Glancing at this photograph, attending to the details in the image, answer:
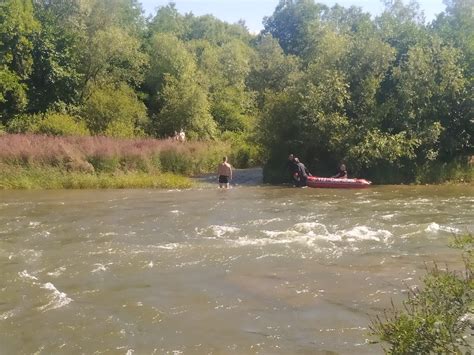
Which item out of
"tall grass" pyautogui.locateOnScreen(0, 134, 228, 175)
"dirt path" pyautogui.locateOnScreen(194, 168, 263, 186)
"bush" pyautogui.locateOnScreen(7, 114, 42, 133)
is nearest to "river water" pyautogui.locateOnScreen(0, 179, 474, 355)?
"tall grass" pyautogui.locateOnScreen(0, 134, 228, 175)

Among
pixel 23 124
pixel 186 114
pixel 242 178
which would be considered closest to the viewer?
pixel 242 178

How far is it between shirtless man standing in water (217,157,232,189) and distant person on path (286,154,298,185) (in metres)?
2.74

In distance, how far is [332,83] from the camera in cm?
2592

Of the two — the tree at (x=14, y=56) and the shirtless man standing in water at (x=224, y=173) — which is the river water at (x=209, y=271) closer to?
the shirtless man standing in water at (x=224, y=173)

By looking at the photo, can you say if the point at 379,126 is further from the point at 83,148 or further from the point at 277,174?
the point at 83,148

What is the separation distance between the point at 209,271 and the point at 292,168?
14.8 m

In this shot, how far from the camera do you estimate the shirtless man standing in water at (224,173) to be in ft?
76.5

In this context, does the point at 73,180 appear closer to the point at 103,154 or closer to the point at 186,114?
the point at 103,154

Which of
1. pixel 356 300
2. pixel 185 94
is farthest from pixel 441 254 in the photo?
pixel 185 94

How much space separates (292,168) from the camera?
24.7 m

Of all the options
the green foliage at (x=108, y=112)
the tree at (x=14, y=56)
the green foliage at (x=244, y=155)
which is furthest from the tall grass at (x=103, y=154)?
the tree at (x=14, y=56)

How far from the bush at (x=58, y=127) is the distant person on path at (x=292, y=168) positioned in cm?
1161

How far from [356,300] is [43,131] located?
83.5 ft

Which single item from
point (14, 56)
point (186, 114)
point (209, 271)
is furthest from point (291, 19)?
point (209, 271)
